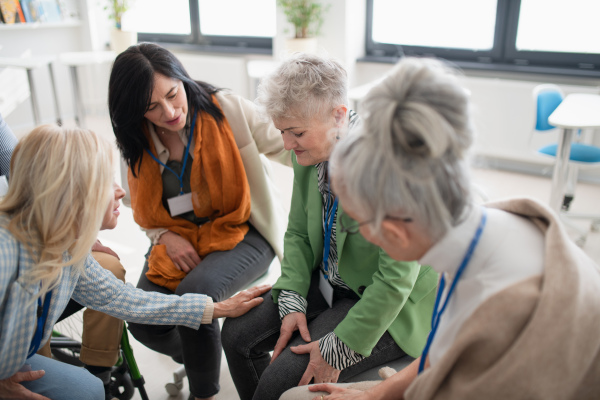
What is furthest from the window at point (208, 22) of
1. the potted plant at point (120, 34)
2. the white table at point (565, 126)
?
the white table at point (565, 126)

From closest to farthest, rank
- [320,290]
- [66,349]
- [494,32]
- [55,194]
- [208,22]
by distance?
1. [55,194]
2. [320,290]
3. [66,349]
4. [494,32]
5. [208,22]

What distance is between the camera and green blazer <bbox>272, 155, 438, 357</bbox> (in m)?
1.27

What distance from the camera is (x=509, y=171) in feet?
14.2

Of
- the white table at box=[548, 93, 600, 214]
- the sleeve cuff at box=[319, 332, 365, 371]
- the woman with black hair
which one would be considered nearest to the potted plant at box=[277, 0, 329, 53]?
the white table at box=[548, 93, 600, 214]

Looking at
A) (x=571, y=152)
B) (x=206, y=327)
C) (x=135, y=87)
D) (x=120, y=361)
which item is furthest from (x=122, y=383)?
(x=571, y=152)

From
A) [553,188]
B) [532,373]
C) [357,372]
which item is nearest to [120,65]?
[357,372]

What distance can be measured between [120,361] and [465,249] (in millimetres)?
1396

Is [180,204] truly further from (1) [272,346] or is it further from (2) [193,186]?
(1) [272,346]

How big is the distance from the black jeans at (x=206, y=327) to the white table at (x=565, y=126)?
1880mm

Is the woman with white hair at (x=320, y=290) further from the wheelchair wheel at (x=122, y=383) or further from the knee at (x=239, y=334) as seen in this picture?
the wheelchair wheel at (x=122, y=383)

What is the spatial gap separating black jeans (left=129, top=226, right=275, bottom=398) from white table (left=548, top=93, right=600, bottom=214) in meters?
1.88

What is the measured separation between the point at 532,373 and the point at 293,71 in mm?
940

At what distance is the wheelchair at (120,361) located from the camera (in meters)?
1.67

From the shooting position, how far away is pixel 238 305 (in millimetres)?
1520
